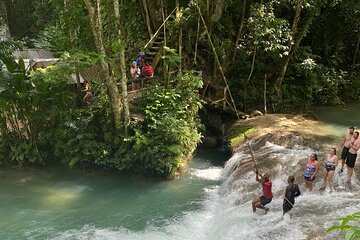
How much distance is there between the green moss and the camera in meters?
14.3

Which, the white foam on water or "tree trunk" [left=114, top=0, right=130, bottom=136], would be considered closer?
"tree trunk" [left=114, top=0, right=130, bottom=136]

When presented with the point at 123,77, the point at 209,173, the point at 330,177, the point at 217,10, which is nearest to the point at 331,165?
the point at 330,177

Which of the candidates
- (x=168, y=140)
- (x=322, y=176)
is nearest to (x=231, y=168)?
(x=168, y=140)

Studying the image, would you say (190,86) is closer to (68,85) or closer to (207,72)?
(207,72)

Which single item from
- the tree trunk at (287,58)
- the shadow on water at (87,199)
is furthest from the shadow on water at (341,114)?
the shadow on water at (87,199)

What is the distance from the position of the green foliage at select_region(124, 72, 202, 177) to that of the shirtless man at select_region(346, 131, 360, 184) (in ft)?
16.2

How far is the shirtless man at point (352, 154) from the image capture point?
9.52 m

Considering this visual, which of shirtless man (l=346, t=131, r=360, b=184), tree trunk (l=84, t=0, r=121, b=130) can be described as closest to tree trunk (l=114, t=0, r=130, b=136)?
tree trunk (l=84, t=0, r=121, b=130)

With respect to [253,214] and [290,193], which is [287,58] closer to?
[253,214]

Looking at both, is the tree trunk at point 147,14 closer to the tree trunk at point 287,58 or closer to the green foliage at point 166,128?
the green foliage at point 166,128

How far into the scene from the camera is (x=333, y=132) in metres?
14.5

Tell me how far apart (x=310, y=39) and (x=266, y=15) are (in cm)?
653

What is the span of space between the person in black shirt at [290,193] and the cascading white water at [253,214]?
0.24 meters

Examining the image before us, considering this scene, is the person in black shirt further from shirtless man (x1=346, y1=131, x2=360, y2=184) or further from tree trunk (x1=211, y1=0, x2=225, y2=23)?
tree trunk (x1=211, y1=0, x2=225, y2=23)
